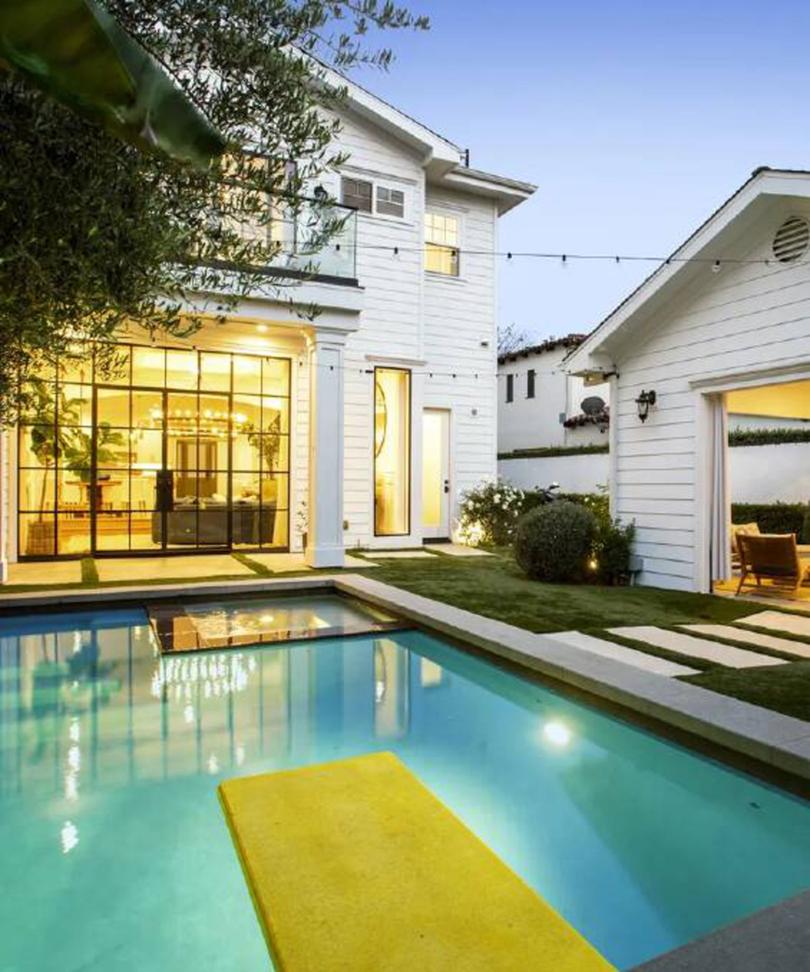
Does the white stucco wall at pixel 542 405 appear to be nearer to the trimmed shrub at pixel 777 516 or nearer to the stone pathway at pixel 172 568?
the trimmed shrub at pixel 777 516

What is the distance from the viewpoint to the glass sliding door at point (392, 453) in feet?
42.6

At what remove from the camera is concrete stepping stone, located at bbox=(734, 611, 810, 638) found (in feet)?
20.9

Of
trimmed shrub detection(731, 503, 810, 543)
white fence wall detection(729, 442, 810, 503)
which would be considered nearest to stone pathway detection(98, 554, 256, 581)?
trimmed shrub detection(731, 503, 810, 543)

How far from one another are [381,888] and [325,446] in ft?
25.7

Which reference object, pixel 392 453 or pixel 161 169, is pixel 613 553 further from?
pixel 161 169

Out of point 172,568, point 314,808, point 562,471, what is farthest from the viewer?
point 562,471

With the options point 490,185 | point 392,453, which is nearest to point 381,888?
point 392,453

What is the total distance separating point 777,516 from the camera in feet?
40.9

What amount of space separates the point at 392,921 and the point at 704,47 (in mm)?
13254

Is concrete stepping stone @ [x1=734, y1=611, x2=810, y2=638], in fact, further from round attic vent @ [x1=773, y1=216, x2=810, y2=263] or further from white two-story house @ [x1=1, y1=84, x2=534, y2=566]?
white two-story house @ [x1=1, y1=84, x2=534, y2=566]

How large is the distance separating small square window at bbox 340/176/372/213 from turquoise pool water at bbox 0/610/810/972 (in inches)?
368

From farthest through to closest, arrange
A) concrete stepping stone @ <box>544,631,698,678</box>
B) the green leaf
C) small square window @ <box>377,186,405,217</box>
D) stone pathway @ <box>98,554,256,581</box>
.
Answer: small square window @ <box>377,186,405,217</box> → stone pathway @ <box>98,554,256,581</box> → concrete stepping stone @ <box>544,631,698,678</box> → the green leaf

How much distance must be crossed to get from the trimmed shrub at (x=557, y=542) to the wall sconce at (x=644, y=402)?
4.94ft

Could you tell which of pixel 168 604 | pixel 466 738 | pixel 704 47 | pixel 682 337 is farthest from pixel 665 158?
pixel 466 738
